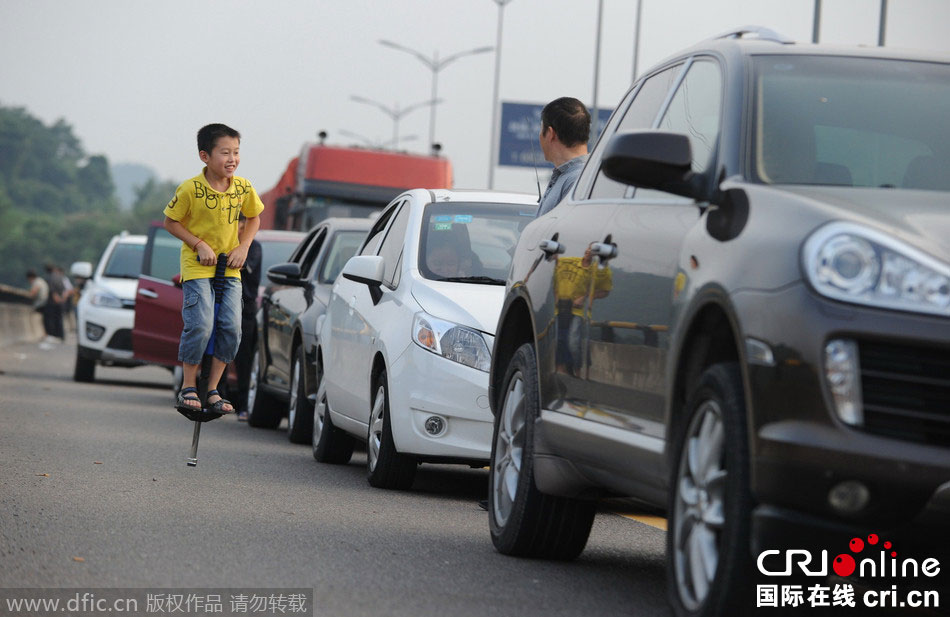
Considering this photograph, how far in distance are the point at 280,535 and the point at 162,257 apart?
12335 mm

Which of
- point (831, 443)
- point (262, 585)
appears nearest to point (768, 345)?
point (831, 443)

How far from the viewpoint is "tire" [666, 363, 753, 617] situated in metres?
4.44

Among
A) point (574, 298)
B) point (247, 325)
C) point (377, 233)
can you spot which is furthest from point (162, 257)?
point (574, 298)

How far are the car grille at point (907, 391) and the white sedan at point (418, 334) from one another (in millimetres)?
4803

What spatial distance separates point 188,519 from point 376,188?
18.5m

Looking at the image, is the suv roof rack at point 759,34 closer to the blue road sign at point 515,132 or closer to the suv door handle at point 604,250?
the suv door handle at point 604,250

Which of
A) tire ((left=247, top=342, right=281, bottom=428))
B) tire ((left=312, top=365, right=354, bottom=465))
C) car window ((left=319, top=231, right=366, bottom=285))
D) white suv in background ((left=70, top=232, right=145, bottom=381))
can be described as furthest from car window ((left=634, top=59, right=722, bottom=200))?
white suv in background ((left=70, top=232, right=145, bottom=381))

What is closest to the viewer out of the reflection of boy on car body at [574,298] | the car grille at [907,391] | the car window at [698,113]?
the car grille at [907,391]

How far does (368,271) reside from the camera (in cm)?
991

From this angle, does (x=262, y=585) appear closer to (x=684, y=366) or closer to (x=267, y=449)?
(x=684, y=366)

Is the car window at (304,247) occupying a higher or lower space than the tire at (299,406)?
higher

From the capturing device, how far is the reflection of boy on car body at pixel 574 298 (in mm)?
5941

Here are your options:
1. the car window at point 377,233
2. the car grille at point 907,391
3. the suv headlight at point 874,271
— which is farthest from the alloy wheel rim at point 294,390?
the car grille at point 907,391

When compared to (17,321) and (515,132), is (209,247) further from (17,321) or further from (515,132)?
(515,132)
